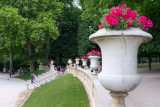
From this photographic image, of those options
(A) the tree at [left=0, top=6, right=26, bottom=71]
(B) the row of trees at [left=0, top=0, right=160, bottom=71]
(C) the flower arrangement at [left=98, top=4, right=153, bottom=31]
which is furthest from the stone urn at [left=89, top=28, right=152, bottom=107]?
(A) the tree at [left=0, top=6, right=26, bottom=71]

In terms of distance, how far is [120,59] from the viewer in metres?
3.13

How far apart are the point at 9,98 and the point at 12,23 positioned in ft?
35.8

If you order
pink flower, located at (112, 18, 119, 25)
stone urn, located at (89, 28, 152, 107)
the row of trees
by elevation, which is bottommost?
stone urn, located at (89, 28, 152, 107)

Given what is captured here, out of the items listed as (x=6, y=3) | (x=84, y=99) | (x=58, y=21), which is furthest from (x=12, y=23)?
(x=84, y=99)

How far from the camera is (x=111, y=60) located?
10.4 feet

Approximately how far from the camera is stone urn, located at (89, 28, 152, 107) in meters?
3.01

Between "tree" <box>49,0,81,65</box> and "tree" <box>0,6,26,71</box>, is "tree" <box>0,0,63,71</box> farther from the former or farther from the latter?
"tree" <box>49,0,81,65</box>

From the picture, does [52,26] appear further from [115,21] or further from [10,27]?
[115,21]

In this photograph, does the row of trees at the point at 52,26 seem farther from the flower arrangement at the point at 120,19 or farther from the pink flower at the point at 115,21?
the pink flower at the point at 115,21

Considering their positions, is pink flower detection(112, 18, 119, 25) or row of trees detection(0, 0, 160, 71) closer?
pink flower detection(112, 18, 119, 25)

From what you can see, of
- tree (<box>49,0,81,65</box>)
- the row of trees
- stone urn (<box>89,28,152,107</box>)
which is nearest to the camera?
stone urn (<box>89,28,152,107</box>)

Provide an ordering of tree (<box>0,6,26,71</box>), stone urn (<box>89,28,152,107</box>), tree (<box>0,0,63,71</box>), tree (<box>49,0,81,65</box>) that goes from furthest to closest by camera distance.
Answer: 1. tree (<box>49,0,81,65</box>)
2. tree (<box>0,0,63,71</box>)
3. tree (<box>0,6,26,71</box>)
4. stone urn (<box>89,28,152,107</box>)

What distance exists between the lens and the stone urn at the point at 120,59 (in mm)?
3014

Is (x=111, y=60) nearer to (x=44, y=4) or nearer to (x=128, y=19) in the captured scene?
(x=128, y=19)
